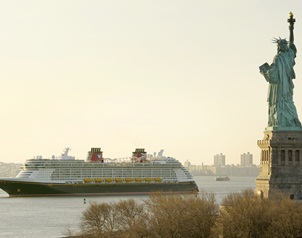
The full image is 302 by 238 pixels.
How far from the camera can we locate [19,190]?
5699 inches

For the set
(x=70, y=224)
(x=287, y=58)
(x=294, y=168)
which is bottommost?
(x=70, y=224)

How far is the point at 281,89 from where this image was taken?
204 feet

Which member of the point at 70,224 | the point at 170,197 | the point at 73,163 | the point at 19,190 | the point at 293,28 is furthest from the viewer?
the point at 73,163

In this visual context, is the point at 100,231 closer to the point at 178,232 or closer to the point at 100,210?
the point at 100,210

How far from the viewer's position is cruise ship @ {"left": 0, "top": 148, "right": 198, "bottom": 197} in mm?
146750

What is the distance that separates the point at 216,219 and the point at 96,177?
101185 mm

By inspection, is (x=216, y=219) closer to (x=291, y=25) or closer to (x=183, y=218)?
(x=183, y=218)

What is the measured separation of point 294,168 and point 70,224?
1313 inches

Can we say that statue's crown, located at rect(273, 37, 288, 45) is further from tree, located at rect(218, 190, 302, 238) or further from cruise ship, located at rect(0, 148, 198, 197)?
cruise ship, located at rect(0, 148, 198, 197)

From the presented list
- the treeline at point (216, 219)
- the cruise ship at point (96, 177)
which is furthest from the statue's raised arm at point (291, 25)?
the cruise ship at point (96, 177)

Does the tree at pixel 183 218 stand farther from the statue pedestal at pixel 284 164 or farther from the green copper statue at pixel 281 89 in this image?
the green copper statue at pixel 281 89

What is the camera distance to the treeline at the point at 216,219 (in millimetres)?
51656

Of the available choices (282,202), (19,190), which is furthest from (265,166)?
(19,190)

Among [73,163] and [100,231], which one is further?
[73,163]
